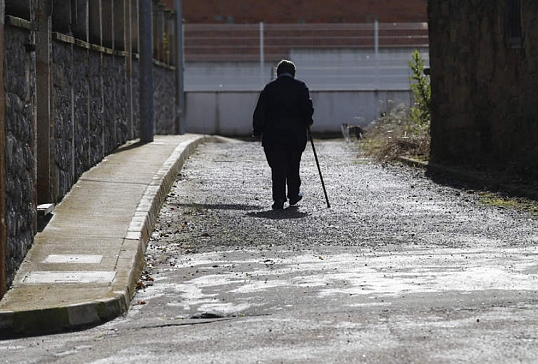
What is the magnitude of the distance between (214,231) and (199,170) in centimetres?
771

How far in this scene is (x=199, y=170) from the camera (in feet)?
66.6

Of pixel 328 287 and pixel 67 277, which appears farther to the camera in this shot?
pixel 67 277

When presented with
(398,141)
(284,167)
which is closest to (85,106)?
(284,167)

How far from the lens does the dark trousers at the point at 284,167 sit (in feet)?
49.8

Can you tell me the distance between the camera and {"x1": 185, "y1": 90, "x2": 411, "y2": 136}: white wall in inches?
1485

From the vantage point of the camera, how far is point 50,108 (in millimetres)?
12562

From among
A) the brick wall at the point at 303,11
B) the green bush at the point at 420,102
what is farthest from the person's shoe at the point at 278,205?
the brick wall at the point at 303,11

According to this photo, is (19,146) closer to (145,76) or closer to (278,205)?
(278,205)

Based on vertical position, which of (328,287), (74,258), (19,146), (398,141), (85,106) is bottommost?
(328,287)

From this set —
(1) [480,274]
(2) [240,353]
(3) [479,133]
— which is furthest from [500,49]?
(2) [240,353]

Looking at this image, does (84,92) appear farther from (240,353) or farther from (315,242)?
(240,353)

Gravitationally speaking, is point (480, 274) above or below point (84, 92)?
below

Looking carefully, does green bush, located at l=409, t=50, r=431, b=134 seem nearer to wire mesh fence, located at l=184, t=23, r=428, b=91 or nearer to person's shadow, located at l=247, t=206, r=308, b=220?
person's shadow, located at l=247, t=206, r=308, b=220

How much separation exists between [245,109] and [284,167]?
22.5 m
